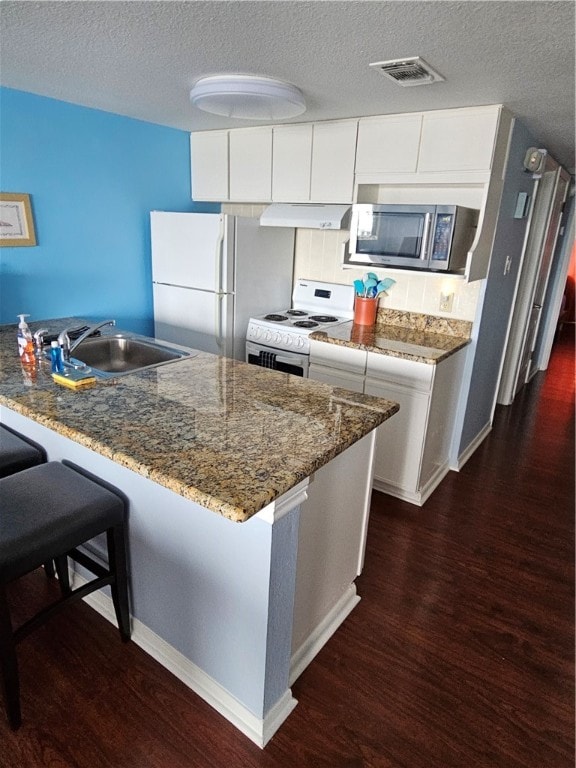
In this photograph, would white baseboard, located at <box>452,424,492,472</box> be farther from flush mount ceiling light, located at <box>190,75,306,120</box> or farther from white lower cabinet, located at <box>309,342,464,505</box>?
flush mount ceiling light, located at <box>190,75,306,120</box>

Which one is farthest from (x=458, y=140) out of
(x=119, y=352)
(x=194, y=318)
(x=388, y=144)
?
(x=119, y=352)

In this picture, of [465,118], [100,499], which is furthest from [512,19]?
[100,499]

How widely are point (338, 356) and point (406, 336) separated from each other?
48 cm

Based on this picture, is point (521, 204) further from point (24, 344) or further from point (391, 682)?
point (24, 344)

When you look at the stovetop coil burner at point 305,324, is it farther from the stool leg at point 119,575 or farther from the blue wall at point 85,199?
the stool leg at point 119,575

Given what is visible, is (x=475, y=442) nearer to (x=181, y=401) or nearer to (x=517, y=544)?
(x=517, y=544)

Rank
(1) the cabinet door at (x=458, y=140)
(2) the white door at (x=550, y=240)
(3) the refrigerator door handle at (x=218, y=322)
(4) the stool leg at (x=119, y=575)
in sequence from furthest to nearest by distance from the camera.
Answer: (2) the white door at (x=550, y=240) < (3) the refrigerator door handle at (x=218, y=322) < (1) the cabinet door at (x=458, y=140) < (4) the stool leg at (x=119, y=575)

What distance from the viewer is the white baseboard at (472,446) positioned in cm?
324

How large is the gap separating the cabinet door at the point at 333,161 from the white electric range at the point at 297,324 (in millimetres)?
708

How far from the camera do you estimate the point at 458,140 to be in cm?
245

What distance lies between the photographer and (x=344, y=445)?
143 cm

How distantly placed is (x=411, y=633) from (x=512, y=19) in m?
2.18

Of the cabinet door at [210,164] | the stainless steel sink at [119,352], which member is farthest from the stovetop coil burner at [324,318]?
the stainless steel sink at [119,352]

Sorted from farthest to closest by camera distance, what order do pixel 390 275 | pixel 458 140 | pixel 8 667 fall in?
pixel 390 275 < pixel 458 140 < pixel 8 667
